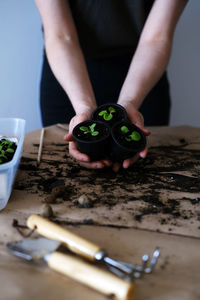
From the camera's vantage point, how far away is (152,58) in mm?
1076

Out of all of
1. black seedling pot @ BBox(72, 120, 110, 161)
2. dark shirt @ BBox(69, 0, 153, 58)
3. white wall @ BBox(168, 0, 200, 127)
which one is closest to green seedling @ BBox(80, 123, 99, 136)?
black seedling pot @ BBox(72, 120, 110, 161)

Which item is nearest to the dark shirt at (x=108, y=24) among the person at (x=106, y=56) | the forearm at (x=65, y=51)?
the person at (x=106, y=56)

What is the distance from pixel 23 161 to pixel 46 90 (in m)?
0.45

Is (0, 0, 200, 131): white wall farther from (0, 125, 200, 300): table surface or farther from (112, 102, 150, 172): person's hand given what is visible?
(112, 102, 150, 172): person's hand

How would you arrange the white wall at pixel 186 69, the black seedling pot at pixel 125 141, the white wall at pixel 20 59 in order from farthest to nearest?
Answer: the white wall at pixel 186 69 < the white wall at pixel 20 59 < the black seedling pot at pixel 125 141

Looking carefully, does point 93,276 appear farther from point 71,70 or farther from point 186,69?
point 186,69

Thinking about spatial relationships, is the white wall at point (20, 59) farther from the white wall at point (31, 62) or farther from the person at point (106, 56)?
the person at point (106, 56)

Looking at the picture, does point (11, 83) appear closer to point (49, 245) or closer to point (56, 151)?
point (56, 151)

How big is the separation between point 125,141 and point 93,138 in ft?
0.28

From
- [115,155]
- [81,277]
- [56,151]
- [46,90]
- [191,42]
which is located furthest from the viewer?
[191,42]

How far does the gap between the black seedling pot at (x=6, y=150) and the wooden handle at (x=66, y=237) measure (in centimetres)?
19

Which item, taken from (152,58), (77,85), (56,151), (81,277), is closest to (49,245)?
(81,277)

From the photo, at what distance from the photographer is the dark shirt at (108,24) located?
114 cm

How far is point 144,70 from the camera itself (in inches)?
41.4
